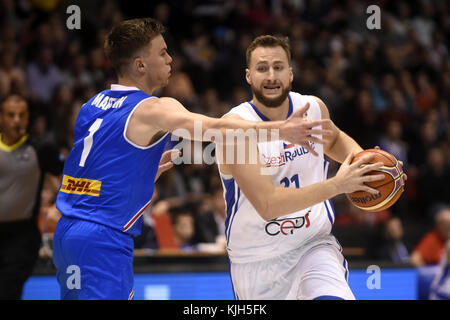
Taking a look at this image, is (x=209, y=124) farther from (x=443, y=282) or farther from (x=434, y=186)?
(x=434, y=186)

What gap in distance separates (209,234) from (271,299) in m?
4.30

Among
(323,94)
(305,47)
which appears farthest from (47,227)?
(305,47)

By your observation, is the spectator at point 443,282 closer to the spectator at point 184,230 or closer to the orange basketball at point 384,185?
the spectator at point 184,230

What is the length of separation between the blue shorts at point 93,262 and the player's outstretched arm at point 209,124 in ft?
2.35

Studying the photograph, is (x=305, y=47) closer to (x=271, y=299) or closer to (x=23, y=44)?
(x=23, y=44)

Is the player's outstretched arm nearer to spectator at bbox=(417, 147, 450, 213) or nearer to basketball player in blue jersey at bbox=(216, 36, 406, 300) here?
basketball player in blue jersey at bbox=(216, 36, 406, 300)

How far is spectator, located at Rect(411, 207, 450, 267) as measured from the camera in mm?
9672

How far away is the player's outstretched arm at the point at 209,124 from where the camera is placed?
3602 mm

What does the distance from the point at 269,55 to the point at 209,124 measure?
4.15 ft

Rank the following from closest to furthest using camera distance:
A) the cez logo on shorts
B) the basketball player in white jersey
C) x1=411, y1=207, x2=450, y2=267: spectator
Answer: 1. the basketball player in white jersey
2. the cez logo on shorts
3. x1=411, y1=207, x2=450, y2=267: spectator

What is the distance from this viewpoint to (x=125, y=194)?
3.90 meters

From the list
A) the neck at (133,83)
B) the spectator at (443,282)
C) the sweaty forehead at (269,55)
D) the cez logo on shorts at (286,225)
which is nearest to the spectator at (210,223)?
the spectator at (443,282)

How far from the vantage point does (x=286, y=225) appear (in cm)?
459

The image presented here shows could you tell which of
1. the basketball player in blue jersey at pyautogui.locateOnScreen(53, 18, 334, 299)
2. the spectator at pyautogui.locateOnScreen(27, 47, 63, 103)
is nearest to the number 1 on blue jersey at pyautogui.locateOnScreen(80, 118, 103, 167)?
the basketball player in blue jersey at pyautogui.locateOnScreen(53, 18, 334, 299)
